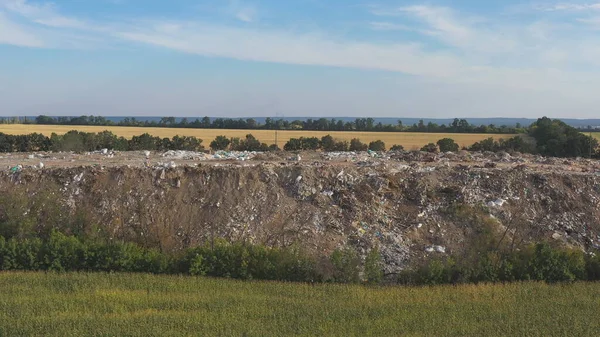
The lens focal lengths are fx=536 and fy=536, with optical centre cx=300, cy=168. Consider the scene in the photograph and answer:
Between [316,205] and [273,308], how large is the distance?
18.2ft

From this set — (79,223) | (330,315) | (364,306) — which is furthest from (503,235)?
(79,223)

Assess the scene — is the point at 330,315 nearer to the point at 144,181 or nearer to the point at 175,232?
the point at 175,232

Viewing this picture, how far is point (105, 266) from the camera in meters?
11.6

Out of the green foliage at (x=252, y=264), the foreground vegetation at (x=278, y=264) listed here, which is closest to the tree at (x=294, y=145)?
the foreground vegetation at (x=278, y=264)

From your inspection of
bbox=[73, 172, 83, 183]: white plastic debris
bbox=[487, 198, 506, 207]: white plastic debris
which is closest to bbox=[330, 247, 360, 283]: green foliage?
bbox=[487, 198, 506, 207]: white plastic debris

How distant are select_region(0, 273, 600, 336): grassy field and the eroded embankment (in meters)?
2.65

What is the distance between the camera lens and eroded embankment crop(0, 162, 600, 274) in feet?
45.3

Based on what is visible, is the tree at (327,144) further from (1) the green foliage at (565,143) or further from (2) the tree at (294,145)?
(1) the green foliage at (565,143)

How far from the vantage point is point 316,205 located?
581 inches

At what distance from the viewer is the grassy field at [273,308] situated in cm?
854

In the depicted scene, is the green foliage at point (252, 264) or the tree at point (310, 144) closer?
the green foliage at point (252, 264)

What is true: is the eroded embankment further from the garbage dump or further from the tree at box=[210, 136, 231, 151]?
the tree at box=[210, 136, 231, 151]

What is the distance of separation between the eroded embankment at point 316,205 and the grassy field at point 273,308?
265cm

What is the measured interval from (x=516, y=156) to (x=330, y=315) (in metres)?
15.4
